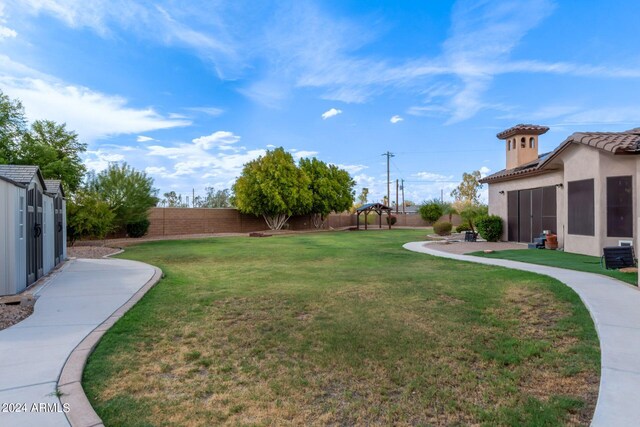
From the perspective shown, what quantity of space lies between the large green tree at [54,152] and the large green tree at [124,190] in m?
2.85

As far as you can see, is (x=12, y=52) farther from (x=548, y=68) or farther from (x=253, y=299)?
(x=548, y=68)

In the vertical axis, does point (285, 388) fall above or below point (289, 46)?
below

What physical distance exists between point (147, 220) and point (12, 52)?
13525mm

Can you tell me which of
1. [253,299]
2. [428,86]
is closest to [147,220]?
[428,86]

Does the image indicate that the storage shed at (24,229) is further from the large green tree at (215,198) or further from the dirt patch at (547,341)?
the large green tree at (215,198)

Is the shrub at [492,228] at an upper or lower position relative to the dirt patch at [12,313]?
upper

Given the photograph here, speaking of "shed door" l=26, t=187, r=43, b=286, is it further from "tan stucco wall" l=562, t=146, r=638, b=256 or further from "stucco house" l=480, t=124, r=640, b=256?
"tan stucco wall" l=562, t=146, r=638, b=256

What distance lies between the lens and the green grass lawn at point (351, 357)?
3154 millimetres

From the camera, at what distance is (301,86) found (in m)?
23.2

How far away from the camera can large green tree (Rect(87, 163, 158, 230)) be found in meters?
22.0

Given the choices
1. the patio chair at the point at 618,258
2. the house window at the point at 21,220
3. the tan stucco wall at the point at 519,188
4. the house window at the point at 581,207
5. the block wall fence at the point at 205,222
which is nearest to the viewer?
the house window at the point at 21,220

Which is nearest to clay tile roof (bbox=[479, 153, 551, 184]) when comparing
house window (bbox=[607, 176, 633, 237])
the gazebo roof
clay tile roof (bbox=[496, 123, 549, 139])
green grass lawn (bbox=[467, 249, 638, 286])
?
clay tile roof (bbox=[496, 123, 549, 139])

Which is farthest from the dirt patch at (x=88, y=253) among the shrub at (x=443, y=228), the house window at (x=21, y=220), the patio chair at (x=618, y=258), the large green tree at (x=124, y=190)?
the shrub at (x=443, y=228)

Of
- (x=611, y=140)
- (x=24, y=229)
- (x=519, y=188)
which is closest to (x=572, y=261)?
(x=611, y=140)
